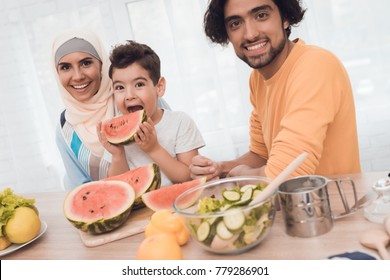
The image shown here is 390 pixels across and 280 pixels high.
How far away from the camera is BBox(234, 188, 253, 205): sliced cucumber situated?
1.06 metres

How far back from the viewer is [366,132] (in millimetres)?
3094

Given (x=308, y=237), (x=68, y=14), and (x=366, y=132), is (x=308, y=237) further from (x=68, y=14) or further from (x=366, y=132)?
(x=68, y=14)

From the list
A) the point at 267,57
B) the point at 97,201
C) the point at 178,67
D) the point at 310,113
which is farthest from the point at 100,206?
the point at 178,67

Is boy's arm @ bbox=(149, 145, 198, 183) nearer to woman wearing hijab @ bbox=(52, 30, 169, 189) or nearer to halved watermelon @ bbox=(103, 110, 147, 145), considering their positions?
halved watermelon @ bbox=(103, 110, 147, 145)

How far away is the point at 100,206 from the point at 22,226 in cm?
24

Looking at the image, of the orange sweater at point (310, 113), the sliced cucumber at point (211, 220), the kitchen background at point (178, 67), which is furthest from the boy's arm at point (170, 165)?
the kitchen background at point (178, 67)

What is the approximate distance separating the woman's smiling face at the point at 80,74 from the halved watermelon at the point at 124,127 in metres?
0.35

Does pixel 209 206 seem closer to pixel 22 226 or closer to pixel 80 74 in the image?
pixel 22 226

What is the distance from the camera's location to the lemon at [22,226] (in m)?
1.35

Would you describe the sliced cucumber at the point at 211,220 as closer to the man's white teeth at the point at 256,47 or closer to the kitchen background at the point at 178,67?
the man's white teeth at the point at 256,47

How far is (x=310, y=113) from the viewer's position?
1.48 metres

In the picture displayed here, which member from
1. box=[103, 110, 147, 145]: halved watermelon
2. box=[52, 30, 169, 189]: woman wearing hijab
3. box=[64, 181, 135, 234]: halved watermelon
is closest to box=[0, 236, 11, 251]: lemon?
box=[64, 181, 135, 234]: halved watermelon
